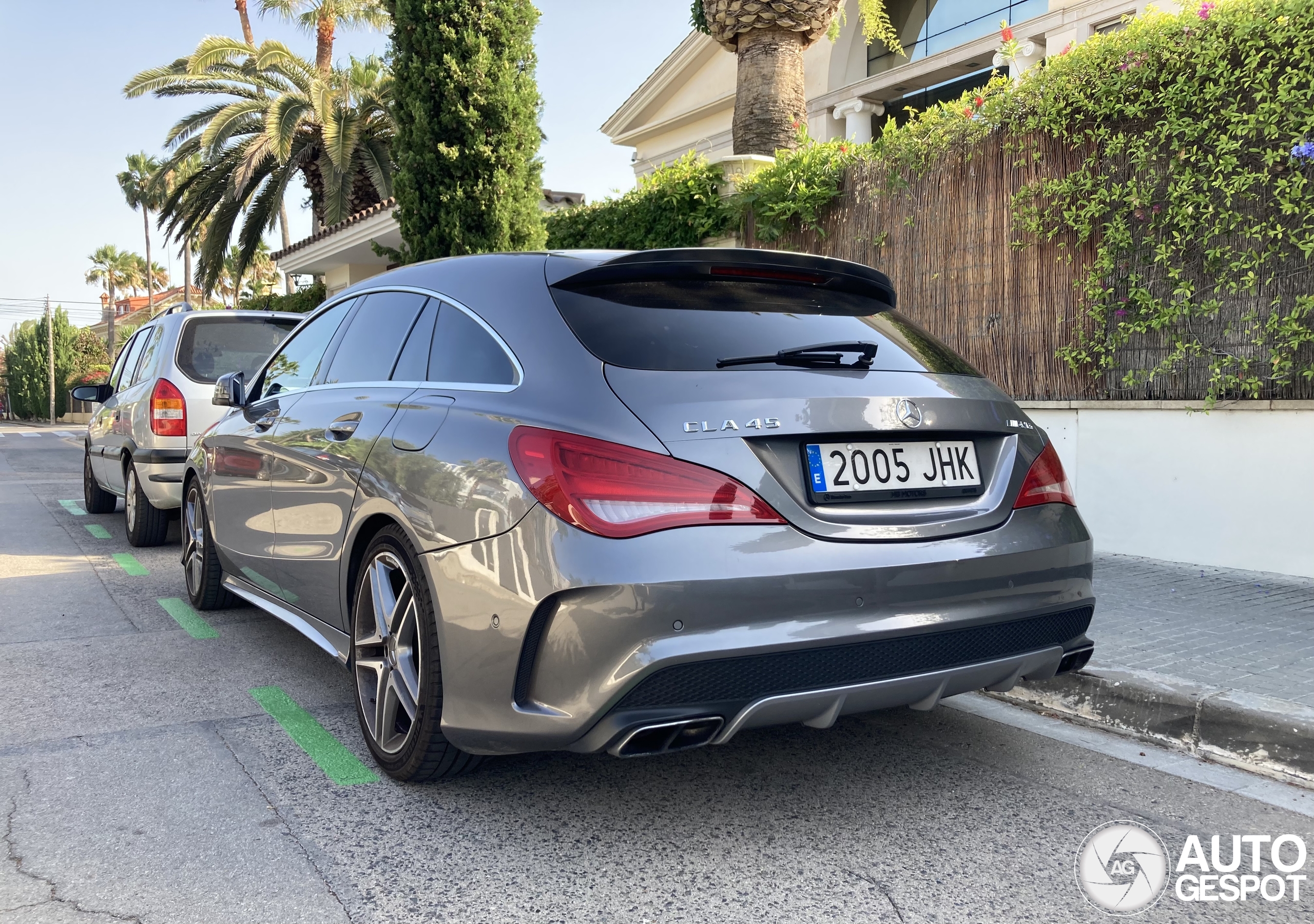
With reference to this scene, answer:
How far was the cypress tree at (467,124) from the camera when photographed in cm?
1177

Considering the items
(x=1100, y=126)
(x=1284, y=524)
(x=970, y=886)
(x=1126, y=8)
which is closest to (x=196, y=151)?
(x=1126, y=8)

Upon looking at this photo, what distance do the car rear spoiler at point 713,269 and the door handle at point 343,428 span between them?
1.03 meters

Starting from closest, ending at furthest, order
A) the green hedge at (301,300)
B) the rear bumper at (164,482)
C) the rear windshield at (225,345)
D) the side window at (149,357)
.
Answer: the rear bumper at (164,482), the rear windshield at (225,345), the side window at (149,357), the green hedge at (301,300)

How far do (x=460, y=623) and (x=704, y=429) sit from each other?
2.74 ft

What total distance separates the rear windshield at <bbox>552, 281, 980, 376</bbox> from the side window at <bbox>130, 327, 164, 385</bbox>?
6164mm

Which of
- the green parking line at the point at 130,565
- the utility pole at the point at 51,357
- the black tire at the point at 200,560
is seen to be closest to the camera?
the black tire at the point at 200,560

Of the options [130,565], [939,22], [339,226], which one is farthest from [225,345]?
[939,22]

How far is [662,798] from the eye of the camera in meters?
3.20

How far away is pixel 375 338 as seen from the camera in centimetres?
400

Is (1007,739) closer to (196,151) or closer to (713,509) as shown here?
(713,509)

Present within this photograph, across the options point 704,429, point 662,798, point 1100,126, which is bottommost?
point 662,798

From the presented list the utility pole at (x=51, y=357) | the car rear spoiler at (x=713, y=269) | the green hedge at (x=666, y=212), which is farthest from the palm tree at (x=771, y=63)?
the utility pole at (x=51, y=357)

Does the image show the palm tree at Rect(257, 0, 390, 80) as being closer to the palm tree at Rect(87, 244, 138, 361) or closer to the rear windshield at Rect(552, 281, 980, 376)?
the rear windshield at Rect(552, 281, 980, 376)

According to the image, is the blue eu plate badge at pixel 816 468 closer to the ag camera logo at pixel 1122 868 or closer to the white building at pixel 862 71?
the ag camera logo at pixel 1122 868
